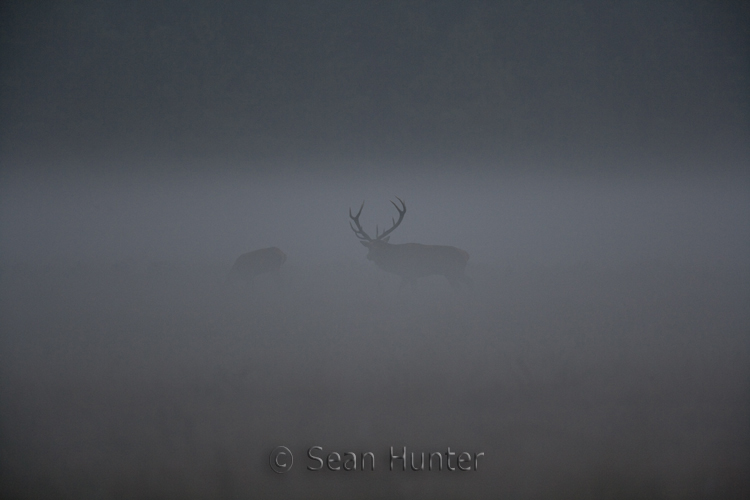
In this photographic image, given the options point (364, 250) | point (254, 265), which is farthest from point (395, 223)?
point (254, 265)

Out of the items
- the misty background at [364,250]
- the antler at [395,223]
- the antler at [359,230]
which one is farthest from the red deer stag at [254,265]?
the antler at [395,223]

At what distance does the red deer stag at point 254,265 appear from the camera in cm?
238

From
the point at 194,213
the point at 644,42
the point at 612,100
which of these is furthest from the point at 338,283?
the point at 644,42

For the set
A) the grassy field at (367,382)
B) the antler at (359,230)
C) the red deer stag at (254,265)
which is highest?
the antler at (359,230)

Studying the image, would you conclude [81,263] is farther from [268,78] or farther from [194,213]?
[268,78]

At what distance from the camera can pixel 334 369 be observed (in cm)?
236

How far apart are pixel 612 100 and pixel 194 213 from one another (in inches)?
85.4

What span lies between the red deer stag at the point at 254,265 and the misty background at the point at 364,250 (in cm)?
4

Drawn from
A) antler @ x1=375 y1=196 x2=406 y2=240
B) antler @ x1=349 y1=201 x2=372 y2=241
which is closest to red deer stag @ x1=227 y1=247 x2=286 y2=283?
antler @ x1=349 y1=201 x2=372 y2=241

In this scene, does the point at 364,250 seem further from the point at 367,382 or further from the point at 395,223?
the point at 367,382

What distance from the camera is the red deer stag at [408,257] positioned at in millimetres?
2395

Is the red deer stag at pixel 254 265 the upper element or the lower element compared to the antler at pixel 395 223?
lower

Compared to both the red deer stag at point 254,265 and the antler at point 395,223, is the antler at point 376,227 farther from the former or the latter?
the red deer stag at point 254,265

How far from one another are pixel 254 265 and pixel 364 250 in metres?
0.55
